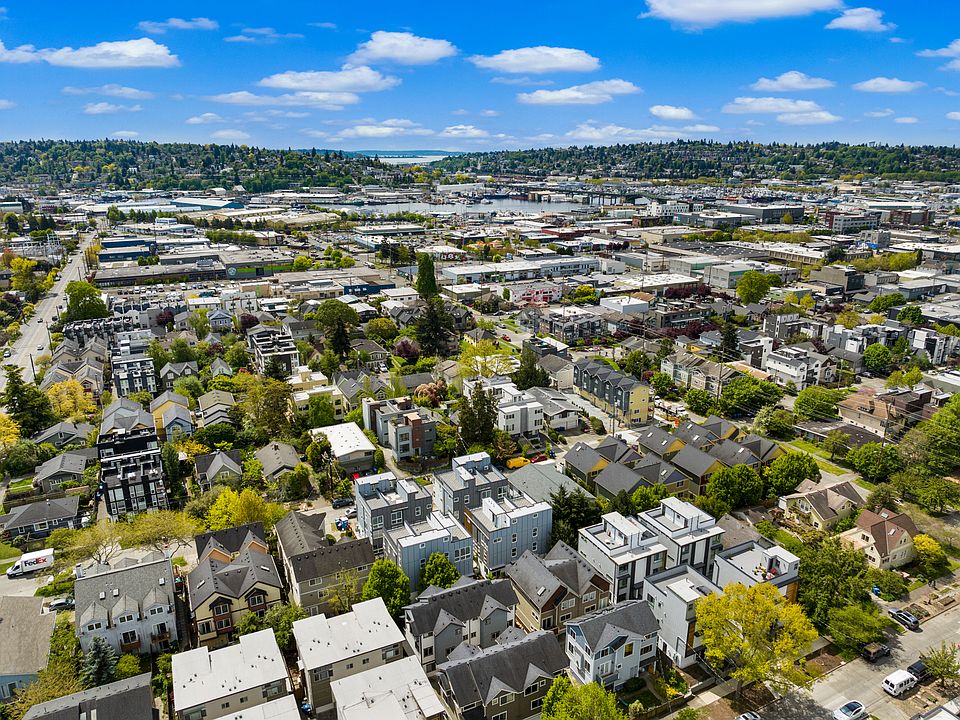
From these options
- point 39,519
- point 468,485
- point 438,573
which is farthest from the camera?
point 39,519

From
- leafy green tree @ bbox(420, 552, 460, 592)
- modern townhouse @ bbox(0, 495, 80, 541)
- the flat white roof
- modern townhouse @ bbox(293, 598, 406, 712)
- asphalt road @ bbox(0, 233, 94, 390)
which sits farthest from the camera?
asphalt road @ bbox(0, 233, 94, 390)

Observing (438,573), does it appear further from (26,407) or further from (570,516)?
(26,407)

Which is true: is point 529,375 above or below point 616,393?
above

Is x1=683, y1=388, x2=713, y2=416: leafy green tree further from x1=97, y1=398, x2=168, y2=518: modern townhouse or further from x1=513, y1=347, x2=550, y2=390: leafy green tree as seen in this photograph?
x1=97, y1=398, x2=168, y2=518: modern townhouse

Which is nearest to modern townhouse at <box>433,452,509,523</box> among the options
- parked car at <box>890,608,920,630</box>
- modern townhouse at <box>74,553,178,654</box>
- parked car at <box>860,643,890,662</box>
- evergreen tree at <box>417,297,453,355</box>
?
modern townhouse at <box>74,553,178,654</box>

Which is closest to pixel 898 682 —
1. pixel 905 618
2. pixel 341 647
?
pixel 905 618

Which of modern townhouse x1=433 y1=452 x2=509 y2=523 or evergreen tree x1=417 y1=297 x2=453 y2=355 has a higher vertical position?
evergreen tree x1=417 y1=297 x2=453 y2=355
